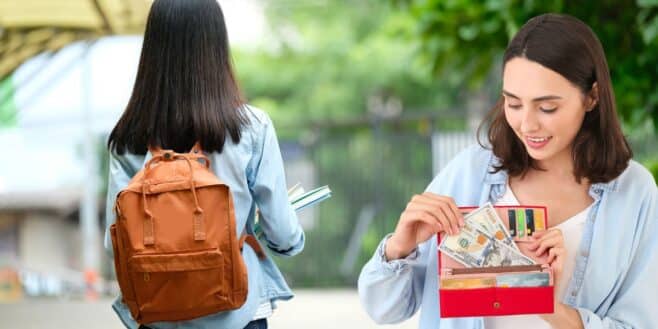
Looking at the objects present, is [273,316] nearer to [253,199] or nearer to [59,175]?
[253,199]

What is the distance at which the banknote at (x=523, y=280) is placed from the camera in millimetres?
2271

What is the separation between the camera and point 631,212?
7.88ft

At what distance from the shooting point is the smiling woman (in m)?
2.32

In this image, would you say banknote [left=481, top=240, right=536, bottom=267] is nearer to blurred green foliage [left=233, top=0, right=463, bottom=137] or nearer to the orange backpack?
the orange backpack

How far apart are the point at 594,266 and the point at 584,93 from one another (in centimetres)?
33

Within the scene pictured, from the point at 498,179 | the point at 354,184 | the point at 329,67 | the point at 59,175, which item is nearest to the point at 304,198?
the point at 498,179

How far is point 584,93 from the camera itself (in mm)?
2377

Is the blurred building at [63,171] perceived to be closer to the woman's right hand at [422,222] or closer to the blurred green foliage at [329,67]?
the blurred green foliage at [329,67]

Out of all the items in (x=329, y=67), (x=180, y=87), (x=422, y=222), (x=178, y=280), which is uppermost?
(x=329, y=67)

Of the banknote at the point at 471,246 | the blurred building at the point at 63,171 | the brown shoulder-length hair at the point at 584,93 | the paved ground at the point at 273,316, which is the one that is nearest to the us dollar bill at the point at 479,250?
the banknote at the point at 471,246

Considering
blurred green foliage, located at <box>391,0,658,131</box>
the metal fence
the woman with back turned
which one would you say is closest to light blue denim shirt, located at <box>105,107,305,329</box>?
the woman with back turned

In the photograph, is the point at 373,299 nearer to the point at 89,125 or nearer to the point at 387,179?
the point at 387,179

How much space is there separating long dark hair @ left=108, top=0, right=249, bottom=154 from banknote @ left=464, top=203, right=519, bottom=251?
110 centimetres

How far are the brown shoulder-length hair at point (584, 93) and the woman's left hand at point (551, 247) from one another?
223 mm
